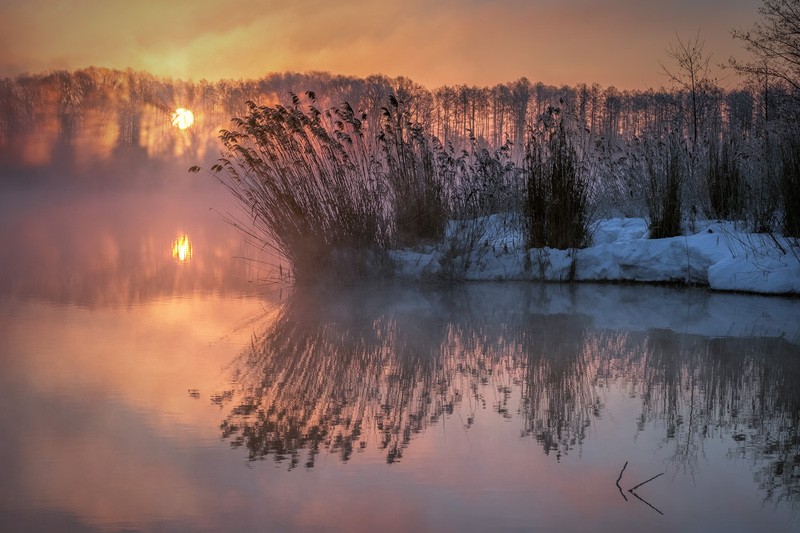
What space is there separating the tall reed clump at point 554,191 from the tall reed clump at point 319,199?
156 cm

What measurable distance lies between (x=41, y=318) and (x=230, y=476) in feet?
12.3

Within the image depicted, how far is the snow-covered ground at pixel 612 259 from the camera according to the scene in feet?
24.8

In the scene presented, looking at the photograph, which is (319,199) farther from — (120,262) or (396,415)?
(396,415)

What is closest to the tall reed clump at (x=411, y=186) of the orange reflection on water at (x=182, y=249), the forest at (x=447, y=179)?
the forest at (x=447, y=179)

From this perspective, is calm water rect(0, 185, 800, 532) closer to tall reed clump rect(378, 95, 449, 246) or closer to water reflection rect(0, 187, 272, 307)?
water reflection rect(0, 187, 272, 307)

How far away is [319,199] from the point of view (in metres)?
7.78

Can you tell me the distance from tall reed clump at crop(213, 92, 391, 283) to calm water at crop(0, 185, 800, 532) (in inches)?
39.4

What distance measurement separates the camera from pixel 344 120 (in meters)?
7.50

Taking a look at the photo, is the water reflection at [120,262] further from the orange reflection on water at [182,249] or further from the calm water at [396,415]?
the calm water at [396,415]

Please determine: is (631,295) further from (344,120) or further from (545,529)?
(545,529)

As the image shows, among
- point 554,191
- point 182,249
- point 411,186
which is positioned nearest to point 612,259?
point 554,191

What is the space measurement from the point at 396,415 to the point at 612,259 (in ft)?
17.1

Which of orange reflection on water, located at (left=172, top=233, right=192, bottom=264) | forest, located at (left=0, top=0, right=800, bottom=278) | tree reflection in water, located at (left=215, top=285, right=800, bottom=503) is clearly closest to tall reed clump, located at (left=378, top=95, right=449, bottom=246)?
forest, located at (left=0, top=0, right=800, bottom=278)

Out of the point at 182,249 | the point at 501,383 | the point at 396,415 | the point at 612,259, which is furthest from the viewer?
the point at 182,249
